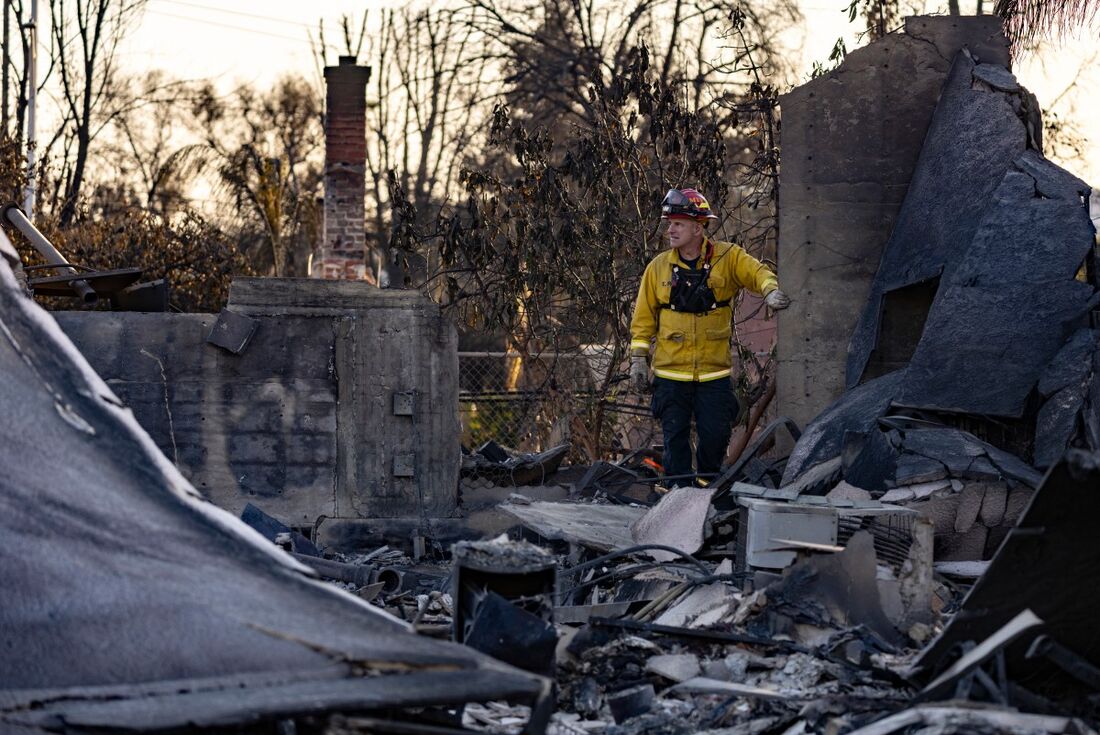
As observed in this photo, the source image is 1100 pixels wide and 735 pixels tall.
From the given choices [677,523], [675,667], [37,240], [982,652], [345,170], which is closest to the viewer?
[982,652]

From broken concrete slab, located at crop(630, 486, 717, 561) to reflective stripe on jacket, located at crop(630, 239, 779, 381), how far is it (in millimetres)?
1524

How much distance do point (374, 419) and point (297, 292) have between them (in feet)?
2.94

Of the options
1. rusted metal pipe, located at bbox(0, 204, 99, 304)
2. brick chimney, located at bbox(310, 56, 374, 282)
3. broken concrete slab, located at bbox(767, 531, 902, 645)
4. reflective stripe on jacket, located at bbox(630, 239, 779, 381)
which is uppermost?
brick chimney, located at bbox(310, 56, 374, 282)

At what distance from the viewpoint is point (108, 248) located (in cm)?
1894

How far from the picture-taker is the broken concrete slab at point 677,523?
6.58 m

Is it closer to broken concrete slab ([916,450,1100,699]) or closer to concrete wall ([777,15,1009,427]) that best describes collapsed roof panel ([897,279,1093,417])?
concrete wall ([777,15,1009,427])

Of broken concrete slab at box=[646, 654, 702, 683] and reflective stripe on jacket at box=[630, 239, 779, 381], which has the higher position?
reflective stripe on jacket at box=[630, 239, 779, 381]

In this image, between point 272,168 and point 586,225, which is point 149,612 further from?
point 272,168

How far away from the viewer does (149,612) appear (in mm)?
3371

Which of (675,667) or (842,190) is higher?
(842,190)

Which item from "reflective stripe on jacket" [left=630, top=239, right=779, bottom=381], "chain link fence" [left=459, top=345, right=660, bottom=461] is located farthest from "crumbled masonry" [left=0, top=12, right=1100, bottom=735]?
"chain link fence" [left=459, top=345, right=660, bottom=461]

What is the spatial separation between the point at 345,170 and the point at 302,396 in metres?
6.60

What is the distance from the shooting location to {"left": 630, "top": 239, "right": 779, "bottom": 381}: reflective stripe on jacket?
8.42m

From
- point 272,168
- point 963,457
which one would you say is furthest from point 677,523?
point 272,168
